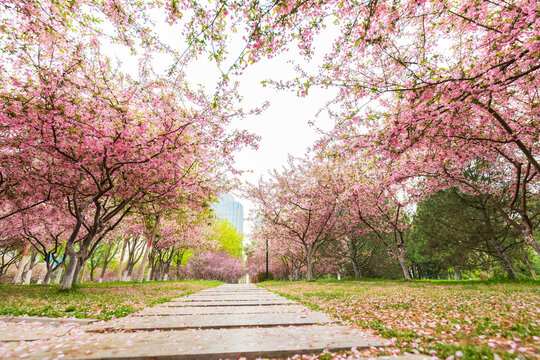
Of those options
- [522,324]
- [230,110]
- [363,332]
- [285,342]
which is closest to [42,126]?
[230,110]

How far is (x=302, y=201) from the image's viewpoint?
19.0 m

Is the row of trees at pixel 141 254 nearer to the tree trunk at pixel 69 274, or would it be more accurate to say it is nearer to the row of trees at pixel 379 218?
the tree trunk at pixel 69 274

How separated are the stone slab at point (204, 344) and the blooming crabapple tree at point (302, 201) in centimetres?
1530

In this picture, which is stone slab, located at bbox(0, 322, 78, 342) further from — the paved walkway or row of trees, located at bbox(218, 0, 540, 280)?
row of trees, located at bbox(218, 0, 540, 280)

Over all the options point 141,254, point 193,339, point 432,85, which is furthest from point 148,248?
point 432,85

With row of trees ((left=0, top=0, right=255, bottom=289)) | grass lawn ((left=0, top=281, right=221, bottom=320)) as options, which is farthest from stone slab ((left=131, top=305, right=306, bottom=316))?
row of trees ((left=0, top=0, right=255, bottom=289))

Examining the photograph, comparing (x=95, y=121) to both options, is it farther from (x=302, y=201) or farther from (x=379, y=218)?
(x=379, y=218)

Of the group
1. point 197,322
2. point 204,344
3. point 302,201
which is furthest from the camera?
point 302,201

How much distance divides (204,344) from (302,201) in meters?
17.0

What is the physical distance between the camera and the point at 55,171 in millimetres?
8711

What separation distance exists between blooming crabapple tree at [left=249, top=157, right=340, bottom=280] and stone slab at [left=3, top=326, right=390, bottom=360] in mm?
15299

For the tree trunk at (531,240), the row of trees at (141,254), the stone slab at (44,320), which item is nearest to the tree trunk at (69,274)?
the stone slab at (44,320)

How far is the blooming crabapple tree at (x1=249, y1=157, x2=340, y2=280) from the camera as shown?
59.0 ft

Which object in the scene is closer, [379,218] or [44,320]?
[44,320]
